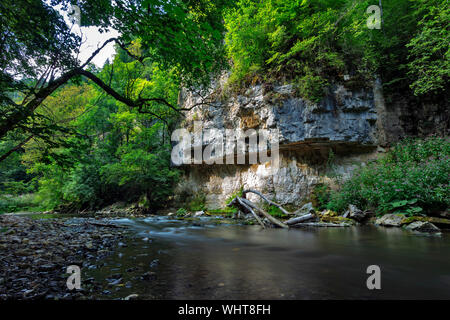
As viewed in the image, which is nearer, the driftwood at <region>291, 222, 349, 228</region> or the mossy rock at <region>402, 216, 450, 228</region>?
the mossy rock at <region>402, 216, 450, 228</region>

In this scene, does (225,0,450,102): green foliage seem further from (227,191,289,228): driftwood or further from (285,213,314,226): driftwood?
(227,191,289,228): driftwood

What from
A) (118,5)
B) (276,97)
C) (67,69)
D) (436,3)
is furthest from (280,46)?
(67,69)

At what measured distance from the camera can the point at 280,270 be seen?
10.3ft

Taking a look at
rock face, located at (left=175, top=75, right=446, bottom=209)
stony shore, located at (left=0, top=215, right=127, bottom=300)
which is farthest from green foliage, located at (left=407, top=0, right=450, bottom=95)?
stony shore, located at (left=0, top=215, right=127, bottom=300)

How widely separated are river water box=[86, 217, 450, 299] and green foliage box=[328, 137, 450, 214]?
323cm

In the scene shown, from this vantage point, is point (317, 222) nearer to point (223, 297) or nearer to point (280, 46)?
point (223, 297)

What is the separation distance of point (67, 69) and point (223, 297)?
509cm

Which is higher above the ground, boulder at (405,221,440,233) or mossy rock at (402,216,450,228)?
mossy rock at (402,216,450,228)

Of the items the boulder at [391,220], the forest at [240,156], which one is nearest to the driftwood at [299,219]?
the forest at [240,156]

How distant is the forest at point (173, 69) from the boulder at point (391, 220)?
0.75 metres

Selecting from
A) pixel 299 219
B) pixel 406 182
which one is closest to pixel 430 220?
pixel 406 182

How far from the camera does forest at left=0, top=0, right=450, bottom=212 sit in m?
3.70

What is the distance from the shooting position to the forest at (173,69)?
12.1ft

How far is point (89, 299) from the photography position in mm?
2064
